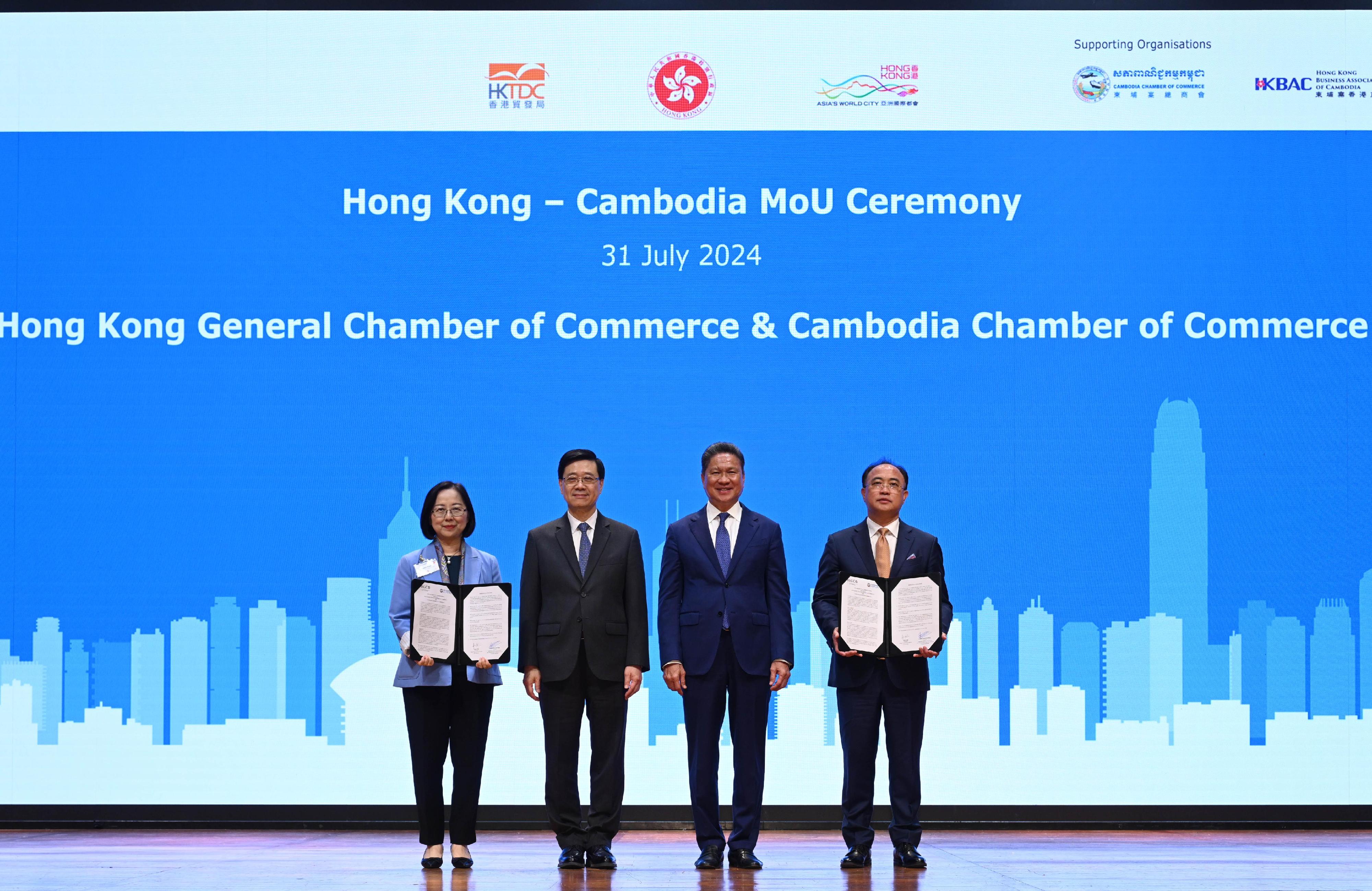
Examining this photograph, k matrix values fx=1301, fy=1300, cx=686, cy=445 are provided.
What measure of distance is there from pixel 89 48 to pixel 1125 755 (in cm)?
519

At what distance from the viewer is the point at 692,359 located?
17.8 ft

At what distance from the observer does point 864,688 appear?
421 cm

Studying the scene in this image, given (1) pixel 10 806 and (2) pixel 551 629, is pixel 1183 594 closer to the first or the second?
(2) pixel 551 629

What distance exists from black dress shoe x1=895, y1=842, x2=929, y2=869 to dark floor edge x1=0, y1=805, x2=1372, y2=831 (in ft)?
3.58

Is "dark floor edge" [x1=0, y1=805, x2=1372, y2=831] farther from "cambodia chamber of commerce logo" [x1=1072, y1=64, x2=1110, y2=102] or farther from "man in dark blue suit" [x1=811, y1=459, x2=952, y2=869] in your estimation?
"cambodia chamber of commerce logo" [x1=1072, y1=64, x2=1110, y2=102]

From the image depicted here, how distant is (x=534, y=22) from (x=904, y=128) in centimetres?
162

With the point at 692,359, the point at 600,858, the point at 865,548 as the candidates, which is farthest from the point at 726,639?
the point at 692,359

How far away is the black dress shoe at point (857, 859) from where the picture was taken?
13.5 feet

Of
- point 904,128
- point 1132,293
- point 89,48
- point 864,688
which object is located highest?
point 89,48

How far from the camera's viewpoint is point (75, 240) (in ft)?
17.8

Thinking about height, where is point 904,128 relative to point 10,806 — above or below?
above

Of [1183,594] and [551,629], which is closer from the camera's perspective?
[551,629]

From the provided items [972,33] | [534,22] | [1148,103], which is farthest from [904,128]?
[534,22]

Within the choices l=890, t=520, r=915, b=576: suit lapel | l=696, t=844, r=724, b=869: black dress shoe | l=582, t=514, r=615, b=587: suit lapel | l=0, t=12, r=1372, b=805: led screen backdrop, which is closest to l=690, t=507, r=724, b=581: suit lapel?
l=582, t=514, r=615, b=587: suit lapel
